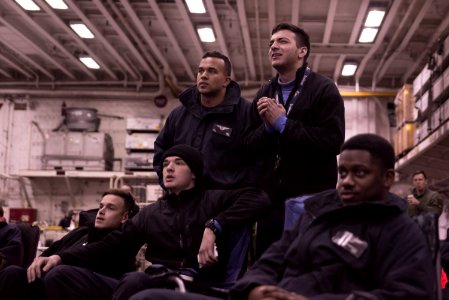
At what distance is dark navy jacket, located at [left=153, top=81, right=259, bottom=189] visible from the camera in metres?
4.02

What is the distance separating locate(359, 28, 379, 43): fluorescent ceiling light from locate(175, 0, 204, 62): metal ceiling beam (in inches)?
134

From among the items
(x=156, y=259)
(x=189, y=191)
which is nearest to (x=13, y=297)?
(x=156, y=259)

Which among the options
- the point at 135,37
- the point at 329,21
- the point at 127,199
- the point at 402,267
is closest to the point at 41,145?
the point at 135,37

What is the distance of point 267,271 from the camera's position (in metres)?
2.74

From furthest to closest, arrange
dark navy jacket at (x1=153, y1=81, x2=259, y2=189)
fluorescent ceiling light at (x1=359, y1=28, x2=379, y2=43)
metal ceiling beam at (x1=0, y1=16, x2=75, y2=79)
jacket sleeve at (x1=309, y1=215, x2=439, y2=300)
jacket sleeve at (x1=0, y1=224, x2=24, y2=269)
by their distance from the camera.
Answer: metal ceiling beam at (x1=0, y1=16, x2=75, y2=79) → fluorescent ceiling light at (x1=359, y1=28, x2=379, y2=43) → jacket sleeve at (x1=0, y1=224, x2=24, y2=269) → dark navy jacket at (x1=153, y1=81, x2=259, y2=189) → jacket sleeve at (x1=309, y1=215, x2=439, y2=300)

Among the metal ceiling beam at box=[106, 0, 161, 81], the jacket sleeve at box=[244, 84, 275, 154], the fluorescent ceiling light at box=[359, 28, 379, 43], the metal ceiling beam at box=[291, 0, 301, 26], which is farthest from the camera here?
the fluorescent ceiling light at box=[359, 28, 379, 43]

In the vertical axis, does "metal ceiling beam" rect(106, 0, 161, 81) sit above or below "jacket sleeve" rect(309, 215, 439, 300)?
above

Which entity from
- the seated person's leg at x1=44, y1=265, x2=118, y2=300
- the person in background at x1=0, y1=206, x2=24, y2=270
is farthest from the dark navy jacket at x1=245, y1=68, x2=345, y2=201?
the person in background at x1=0, y1=206, x2=24, y2=270

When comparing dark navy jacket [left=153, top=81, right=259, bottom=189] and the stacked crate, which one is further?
the stacked crate

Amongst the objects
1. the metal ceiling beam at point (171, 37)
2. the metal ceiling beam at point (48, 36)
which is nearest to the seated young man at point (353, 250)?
the metal ceiling beam at point (171, 37)

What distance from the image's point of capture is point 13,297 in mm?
3879

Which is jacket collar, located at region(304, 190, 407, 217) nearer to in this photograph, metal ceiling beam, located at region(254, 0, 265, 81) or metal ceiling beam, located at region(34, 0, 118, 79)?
metal ceiling beam, located at region(254, 0, 265, 81)

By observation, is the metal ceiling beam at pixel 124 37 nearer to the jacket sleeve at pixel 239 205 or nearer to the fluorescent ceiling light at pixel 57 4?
the fluorescent ceiling light at pixel 57 4

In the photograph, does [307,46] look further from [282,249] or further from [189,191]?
[282,249]
